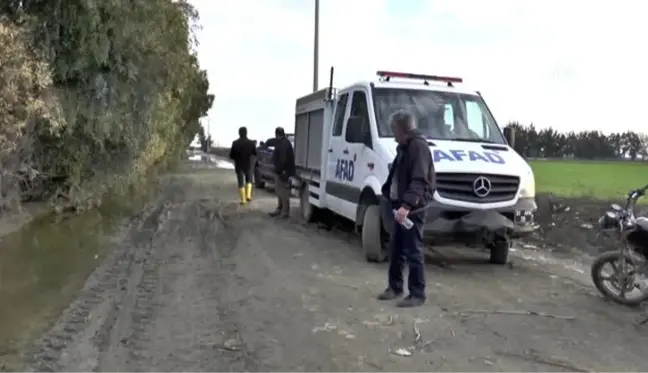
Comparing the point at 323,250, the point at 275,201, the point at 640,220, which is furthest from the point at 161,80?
the point at 640,220

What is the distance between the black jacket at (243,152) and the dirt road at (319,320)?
709 centimetres

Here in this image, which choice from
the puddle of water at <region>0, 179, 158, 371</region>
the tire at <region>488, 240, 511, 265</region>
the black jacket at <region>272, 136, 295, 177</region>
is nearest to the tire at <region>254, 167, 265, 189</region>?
the puddle of water at <region>0, 179, 158, 371</region>

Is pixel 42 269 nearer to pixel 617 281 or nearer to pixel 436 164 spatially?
pixel 436 164

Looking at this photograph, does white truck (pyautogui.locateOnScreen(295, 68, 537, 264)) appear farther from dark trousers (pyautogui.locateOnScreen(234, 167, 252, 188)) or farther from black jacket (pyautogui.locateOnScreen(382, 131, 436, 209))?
dark trousers (pyautogui.locateOnScreen(234, 167, 252, 188))

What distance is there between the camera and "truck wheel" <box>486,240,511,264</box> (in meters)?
10.1

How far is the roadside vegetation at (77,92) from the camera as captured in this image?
1174 centimetres

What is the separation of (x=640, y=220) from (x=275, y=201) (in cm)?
1342

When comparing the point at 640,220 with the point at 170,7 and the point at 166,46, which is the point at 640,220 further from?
the point at 170,7

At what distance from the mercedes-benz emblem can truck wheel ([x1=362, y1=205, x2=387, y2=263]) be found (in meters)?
1.42

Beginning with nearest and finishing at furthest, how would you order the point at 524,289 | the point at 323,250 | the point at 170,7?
the point at 524,289 < the point at 323,250 < the point at 170,7

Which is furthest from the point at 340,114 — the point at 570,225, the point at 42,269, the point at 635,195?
the point at 635,195

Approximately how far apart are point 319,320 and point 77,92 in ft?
30.1

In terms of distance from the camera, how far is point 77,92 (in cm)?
1405

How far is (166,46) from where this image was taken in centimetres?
1833
